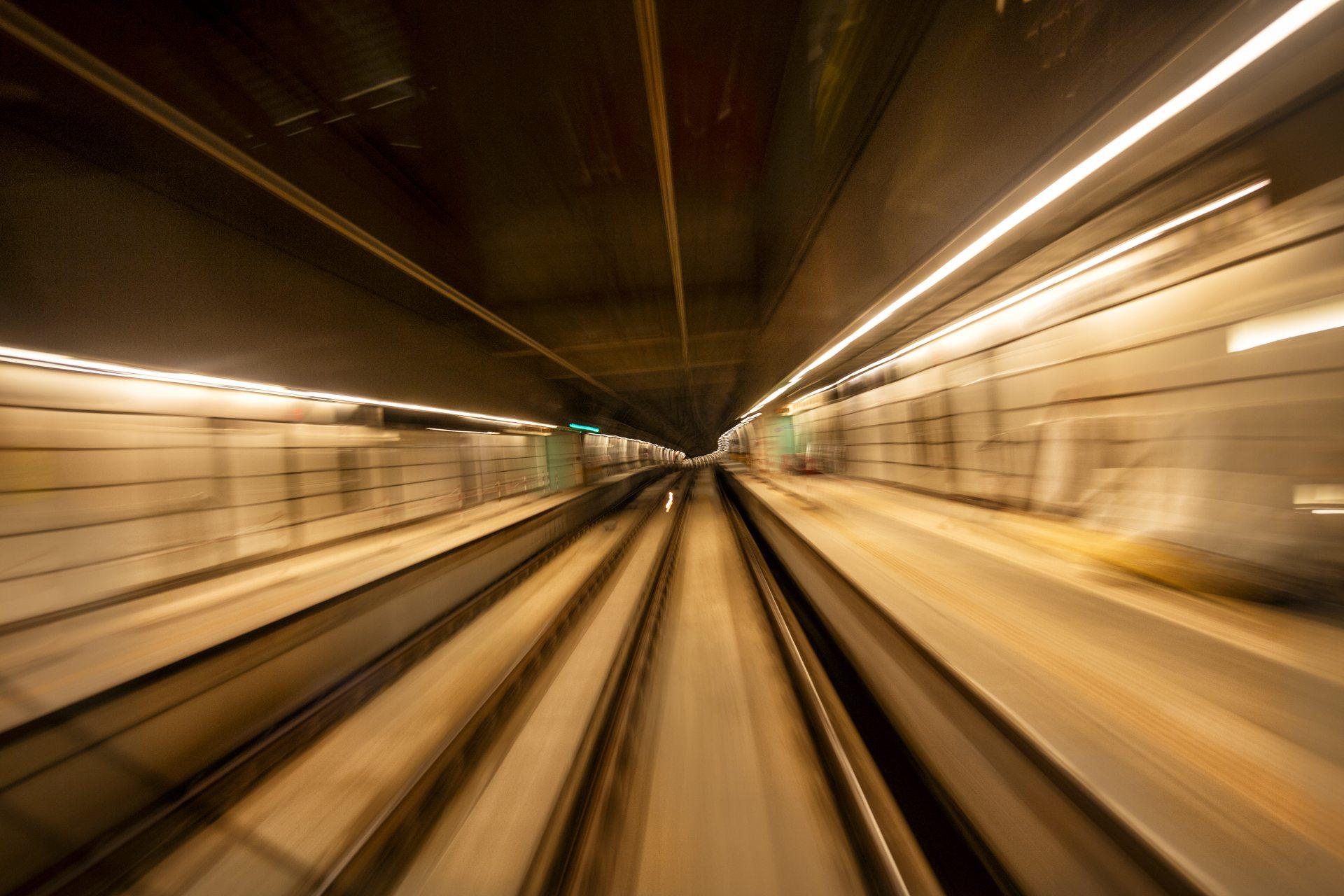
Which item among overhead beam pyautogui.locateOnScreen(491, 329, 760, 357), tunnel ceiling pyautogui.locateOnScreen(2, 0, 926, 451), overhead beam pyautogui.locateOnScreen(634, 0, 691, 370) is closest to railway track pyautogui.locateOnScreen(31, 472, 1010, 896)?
tunnel ceiling pyautogui.locateOnScreen(2, 0, 926, 451)

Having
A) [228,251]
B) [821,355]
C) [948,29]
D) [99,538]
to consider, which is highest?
[948,29]

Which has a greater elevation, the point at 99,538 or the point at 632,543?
the point at 99,538

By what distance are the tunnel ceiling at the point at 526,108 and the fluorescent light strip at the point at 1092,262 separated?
1.96 m

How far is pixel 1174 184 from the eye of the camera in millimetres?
2186

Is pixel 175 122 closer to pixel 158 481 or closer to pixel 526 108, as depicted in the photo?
pixel 526 108

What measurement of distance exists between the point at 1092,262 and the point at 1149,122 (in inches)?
79.1

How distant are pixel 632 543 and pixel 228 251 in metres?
6.59

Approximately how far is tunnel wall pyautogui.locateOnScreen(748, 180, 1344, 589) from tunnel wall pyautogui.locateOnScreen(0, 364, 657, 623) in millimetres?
8226

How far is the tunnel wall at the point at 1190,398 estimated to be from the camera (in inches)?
78.6

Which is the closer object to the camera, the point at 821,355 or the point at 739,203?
the point at 739,203

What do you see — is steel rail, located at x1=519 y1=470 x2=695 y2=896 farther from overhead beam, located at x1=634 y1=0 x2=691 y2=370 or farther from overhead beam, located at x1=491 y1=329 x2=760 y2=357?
overhead beam, located at x1=491 y1=329 x2=760 y2=357

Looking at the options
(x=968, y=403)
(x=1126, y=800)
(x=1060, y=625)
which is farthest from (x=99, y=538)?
(x=968, y=403)

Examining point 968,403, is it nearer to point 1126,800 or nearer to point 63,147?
point 1126,800

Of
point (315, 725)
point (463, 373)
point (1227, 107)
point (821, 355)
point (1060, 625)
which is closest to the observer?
point (1227, 107)
